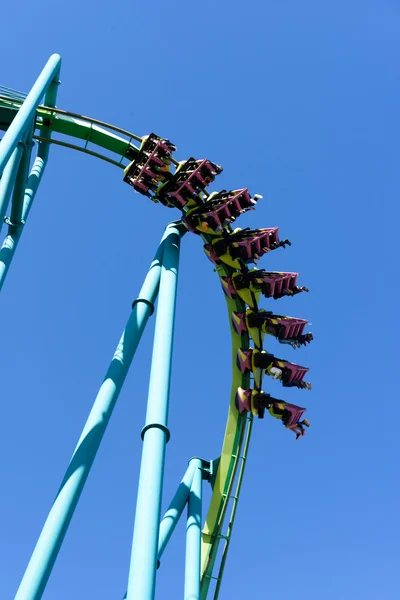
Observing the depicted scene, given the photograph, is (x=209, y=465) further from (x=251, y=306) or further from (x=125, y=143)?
(x=125, y=143)

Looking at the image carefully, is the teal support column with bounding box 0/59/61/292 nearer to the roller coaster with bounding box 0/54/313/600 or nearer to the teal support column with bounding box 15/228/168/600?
the roller coaster with bounding box 0/54/313/600

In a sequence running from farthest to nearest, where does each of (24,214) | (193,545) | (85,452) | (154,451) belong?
1. (24,214)
2. (193,545)
3. (85,452)
4. (154,451)

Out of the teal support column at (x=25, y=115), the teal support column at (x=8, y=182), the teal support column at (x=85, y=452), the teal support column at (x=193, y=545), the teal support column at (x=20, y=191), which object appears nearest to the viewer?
the teal support column at (x=85, y=452)

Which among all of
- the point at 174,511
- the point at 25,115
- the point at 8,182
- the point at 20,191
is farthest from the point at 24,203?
the point at 174,511

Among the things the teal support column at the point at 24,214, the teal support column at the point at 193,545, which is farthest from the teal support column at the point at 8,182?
the teal support column at the point at 193,545

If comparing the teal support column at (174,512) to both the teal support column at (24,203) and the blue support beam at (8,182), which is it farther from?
the blue support beam at (8,182)

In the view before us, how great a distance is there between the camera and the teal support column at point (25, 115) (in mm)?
4621

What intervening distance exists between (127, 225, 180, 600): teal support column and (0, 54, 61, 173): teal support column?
1.85 m

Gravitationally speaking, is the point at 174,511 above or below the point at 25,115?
below

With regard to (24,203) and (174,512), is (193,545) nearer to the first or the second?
(174,512)

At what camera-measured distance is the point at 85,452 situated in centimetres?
462

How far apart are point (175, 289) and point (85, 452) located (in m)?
1.94

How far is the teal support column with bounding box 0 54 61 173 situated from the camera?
4621 mm

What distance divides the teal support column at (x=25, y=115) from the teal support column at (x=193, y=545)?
3504mm
